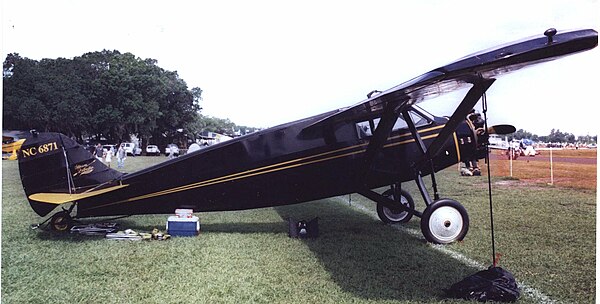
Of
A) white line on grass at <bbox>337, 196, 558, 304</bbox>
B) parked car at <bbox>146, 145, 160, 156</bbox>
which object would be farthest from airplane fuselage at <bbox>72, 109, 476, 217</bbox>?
parked car at <bbox>146, 145, 160, 156</bbox>

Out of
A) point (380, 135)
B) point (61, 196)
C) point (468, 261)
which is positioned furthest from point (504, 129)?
point (61, 196)

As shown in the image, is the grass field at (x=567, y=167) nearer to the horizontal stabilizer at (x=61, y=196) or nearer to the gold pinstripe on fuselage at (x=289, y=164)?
the gold pinstripe on fuselage at (x=289, y=164)

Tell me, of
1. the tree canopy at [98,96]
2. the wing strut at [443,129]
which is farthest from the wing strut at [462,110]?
the tree canopy at [98,96]

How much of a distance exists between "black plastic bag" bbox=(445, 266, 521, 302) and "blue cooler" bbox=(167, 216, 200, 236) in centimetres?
335

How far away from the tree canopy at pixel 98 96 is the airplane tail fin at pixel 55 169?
19 cm

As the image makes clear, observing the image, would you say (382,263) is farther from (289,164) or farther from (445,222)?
(289,164)

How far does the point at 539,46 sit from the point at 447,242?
2.70 metres

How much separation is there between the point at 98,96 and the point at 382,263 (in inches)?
158

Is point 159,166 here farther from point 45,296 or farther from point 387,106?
point 387,106

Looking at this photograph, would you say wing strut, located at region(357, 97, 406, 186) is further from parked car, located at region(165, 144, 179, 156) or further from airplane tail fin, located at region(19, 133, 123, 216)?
airplane tail fin, located at region(19, 133, 123, 216)

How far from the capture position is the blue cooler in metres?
5.42

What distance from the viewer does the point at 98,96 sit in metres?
5.29

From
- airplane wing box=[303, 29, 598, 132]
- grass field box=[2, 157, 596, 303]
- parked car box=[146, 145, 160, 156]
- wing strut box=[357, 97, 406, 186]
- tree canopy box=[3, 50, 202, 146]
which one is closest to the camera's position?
airplane wing box=[303, 29, 598, 132]

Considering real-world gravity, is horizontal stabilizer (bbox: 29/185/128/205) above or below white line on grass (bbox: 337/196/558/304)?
above
